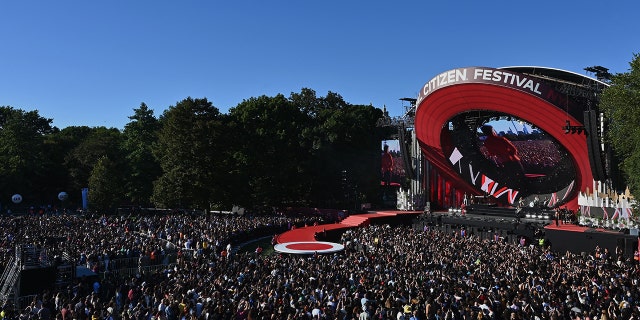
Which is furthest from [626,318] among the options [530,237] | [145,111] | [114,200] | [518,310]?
[145,111]

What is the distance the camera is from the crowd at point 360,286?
10992 mm

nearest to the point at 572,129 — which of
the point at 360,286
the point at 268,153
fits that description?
the point at 360,286

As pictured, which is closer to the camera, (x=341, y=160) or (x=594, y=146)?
(x=594, y=146)

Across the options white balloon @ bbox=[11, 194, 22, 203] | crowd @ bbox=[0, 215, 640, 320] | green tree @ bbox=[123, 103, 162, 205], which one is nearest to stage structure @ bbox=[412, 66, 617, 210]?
crowd @ bbox=[0, 215, 640, 320]

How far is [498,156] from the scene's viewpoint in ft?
137

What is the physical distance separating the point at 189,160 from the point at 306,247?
2079cm

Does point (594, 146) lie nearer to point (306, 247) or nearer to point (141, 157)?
point (306, 247)

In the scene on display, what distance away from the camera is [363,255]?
19.8 metres

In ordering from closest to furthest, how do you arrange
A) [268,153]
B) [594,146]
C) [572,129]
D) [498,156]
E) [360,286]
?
[360,286], [594,146], [572,129], [498,156], [268,153]

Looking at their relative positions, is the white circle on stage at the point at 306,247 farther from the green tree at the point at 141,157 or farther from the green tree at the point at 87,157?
the green tree at the point at 87,157

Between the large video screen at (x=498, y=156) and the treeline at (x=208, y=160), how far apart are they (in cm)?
1485

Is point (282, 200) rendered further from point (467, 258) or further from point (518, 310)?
point (518, 310)

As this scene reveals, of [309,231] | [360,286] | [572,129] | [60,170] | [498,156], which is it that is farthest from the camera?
[60,170]

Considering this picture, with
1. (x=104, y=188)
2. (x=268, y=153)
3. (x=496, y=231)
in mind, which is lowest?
(x=496, y=231)
